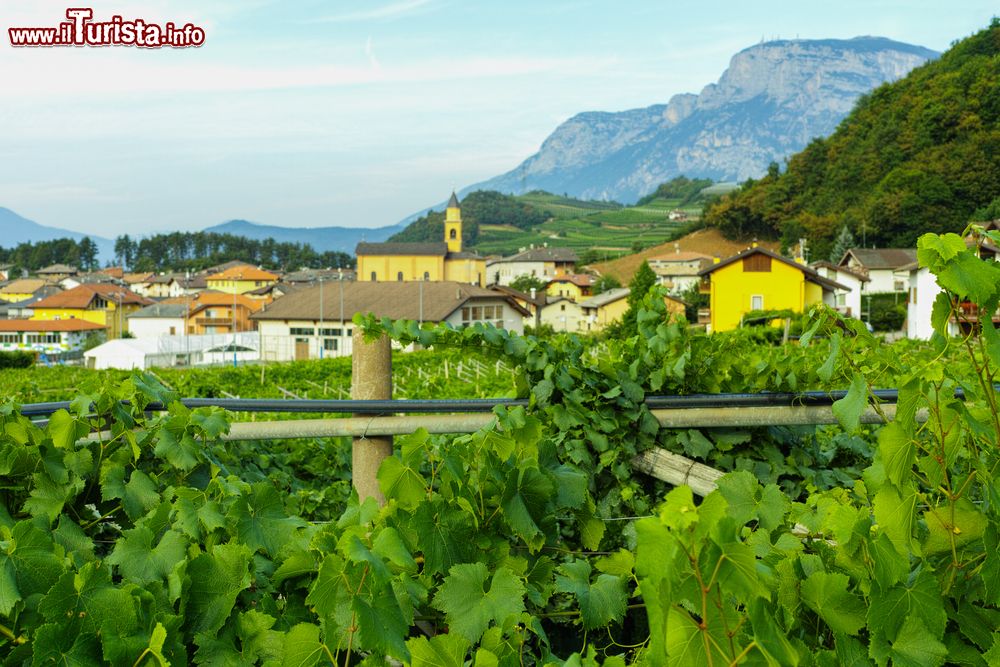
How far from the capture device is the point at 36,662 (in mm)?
1180

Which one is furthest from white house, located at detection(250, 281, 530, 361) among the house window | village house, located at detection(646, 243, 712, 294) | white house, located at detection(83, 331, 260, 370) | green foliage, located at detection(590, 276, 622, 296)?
green foliage, located at detection(590, 276, 622, 296)

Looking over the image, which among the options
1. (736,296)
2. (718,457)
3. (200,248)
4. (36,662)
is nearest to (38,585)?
(36,662)

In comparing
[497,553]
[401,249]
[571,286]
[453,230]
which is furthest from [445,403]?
[453,230]

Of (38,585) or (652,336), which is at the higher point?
(652,336)

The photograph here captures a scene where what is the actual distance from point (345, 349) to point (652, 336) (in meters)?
48.6

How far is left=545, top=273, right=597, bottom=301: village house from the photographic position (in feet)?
295

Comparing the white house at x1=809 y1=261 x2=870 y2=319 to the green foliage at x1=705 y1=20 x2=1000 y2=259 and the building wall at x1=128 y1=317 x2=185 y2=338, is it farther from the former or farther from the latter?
the building wall at x1=128 y1=317 x2=185 y2=338

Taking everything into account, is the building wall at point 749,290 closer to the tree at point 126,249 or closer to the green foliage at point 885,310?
the green foliage at point 885,310

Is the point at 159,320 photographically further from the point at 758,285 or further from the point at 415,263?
the point at 758,285

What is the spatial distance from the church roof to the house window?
187 ft

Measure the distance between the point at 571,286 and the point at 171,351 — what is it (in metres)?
50.9

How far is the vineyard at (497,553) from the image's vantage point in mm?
1045

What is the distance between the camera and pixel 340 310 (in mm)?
53125

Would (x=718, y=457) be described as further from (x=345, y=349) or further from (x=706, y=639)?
(x=345, y=349)
